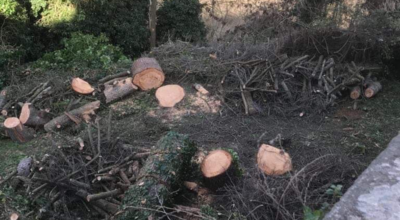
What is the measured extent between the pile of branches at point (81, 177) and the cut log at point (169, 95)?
1638 mm

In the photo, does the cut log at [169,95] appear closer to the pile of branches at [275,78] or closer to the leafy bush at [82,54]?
the pile of branches at [275,78]

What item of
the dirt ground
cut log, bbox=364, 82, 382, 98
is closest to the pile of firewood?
cut log, bbox=364, 82, 382, 98

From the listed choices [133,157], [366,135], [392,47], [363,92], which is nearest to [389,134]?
[366,135]

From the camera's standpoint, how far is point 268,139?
5.68 metres

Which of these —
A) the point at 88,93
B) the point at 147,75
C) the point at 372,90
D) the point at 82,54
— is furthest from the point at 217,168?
the point at 82,54

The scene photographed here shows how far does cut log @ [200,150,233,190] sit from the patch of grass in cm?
264

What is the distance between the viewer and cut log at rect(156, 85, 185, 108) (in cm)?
668

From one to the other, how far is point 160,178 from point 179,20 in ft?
28.6

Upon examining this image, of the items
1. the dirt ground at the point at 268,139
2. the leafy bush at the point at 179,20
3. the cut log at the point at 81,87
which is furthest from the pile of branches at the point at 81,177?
the leafy bush at the point at 179,20

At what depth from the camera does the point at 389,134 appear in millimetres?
5742

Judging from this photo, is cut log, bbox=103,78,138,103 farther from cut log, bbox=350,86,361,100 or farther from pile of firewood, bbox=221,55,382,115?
cut log, bbox=350,86,361,100

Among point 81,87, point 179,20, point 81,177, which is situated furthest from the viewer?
point 179,20

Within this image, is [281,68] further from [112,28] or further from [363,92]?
[112,28]

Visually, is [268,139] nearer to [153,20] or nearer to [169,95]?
[169,95]
